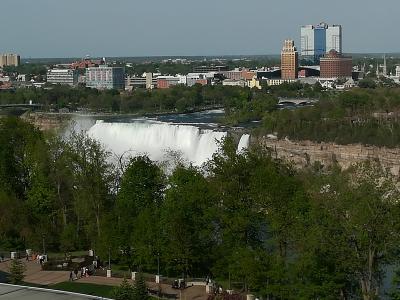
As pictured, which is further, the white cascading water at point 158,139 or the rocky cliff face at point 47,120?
the rocky cliff face at point 47,120

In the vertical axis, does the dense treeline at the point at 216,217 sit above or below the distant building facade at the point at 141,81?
below

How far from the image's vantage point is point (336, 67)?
134500 mm

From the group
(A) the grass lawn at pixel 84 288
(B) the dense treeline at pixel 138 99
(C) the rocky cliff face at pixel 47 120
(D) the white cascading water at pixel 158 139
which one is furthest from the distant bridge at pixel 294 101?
(A) the grass lawn at pixel 84 288

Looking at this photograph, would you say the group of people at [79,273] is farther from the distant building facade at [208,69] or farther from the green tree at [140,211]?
the distant building facade at [208,69]

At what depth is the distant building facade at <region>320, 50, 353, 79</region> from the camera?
13412cm

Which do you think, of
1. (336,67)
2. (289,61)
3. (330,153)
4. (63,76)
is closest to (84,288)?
(330,153)

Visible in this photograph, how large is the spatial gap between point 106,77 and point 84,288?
110 meters

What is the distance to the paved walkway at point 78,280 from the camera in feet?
61.1

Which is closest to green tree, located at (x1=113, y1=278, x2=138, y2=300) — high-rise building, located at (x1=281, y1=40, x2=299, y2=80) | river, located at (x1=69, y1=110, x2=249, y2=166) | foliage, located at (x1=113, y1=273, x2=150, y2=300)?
foliage, located at (x1=113, y1=273, x2=150, y2=300)

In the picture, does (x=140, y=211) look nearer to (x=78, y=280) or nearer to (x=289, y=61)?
(x=78, y=280)

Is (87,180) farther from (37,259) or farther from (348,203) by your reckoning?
(348,203)

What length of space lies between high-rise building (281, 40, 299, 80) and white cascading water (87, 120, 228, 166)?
7970cm

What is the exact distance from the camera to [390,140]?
45031 mm

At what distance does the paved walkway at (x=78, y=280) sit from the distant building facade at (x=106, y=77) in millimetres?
104635
